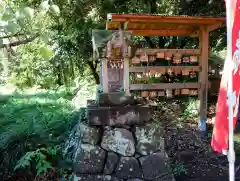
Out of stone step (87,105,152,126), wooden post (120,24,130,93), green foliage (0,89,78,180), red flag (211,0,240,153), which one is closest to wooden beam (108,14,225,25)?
wooden post (120,24,130,93)

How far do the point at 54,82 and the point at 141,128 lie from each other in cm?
1116

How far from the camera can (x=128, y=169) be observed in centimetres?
332

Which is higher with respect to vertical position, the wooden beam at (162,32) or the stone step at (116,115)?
the wooden beam at (162,32)

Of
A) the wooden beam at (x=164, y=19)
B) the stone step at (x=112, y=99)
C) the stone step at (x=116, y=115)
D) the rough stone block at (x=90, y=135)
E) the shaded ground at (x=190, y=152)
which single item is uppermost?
the wooden beam at (x=164, y=19)

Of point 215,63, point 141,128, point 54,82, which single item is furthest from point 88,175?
point 54,82

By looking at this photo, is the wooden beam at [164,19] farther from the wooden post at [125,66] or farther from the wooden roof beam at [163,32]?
the wooden post at [125,66]

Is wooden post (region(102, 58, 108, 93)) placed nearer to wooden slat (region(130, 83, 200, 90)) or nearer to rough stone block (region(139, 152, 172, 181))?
rough stone block (region(139, 152, 172, 181))

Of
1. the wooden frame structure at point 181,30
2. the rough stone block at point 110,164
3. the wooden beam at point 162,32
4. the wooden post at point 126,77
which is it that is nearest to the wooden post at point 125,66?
the wooden post at point 126,77

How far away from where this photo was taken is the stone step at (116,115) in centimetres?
328

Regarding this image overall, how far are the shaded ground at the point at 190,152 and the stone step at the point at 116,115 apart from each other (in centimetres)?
110

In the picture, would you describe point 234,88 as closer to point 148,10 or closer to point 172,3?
point 148,10

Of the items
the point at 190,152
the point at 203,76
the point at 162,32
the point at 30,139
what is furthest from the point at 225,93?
Result: the point at 162,32

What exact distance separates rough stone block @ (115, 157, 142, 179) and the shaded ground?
0.71 meters

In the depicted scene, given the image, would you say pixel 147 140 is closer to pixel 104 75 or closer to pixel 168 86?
pixel 104 75
